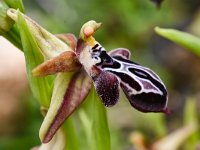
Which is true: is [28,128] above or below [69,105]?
below

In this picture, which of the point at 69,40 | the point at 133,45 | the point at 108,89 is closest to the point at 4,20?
the point at 69,40

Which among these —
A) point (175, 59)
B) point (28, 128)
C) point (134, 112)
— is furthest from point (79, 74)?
point (175, 59)

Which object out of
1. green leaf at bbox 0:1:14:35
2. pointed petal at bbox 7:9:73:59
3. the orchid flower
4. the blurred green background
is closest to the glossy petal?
the orchid flower

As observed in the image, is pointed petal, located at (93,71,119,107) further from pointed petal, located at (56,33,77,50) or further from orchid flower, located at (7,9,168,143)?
pointed petal, located at (56,33,77,50)

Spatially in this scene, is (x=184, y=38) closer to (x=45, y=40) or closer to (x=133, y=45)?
(x=45, y=40)

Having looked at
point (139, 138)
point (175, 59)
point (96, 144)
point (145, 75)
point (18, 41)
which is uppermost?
point (18, 41)

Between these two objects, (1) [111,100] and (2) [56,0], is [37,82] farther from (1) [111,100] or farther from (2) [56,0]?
(2) [56,0]
